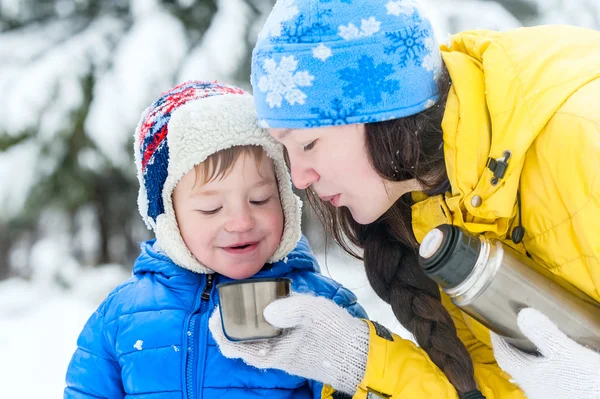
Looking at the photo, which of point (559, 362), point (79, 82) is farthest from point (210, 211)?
point (79, 82)

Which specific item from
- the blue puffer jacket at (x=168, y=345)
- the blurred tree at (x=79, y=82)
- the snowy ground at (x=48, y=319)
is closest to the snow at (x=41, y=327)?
the snowy ground at (x=48, y=319)

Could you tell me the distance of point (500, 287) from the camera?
148 cm

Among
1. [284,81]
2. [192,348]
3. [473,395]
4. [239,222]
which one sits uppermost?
[284,81]

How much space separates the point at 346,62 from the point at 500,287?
2.03 ft

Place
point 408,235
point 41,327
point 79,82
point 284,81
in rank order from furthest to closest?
point 41,327
point 79,82
point 408,235
point 284,81

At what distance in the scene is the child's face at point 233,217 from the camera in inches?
73.7

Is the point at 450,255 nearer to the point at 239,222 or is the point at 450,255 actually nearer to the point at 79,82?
the point at 239,222

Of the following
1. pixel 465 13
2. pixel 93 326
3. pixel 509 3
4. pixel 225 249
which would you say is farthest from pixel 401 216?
pixel 509 3

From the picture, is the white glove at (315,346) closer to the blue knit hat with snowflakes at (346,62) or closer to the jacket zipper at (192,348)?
the jacket zipper at (192,348)

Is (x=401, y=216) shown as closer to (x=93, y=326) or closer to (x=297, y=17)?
(x=297, y=17)

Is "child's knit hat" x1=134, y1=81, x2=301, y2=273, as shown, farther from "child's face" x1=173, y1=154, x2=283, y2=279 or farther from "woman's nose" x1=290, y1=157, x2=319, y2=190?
"woman's nose" x1=290, y1=157, x2=319, y2=190

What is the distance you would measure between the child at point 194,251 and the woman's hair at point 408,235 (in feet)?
0.62

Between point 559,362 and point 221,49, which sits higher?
point 221,49

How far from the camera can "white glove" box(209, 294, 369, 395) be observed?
1768 millimetres
